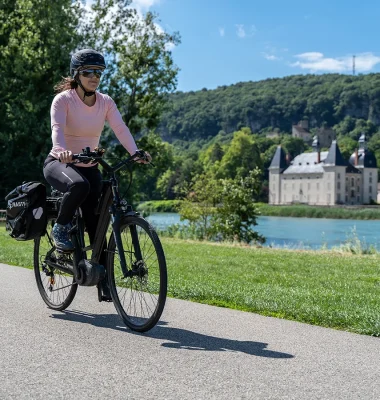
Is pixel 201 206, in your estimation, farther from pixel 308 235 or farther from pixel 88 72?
pixel 88 72

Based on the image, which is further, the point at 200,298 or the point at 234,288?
the point at 234,288

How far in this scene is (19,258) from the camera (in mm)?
9391

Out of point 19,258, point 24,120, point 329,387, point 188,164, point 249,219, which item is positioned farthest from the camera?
point 188,164

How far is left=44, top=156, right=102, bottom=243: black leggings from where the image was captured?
15.1 feet

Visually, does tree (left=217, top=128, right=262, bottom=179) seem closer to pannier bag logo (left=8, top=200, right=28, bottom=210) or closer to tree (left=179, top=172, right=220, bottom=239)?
tree (left=179, top=172, right=220, bottom=239)

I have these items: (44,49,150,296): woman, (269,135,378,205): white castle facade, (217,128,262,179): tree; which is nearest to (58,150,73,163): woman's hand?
(44,49,150,296): woman

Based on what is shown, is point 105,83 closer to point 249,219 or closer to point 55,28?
point 55,28

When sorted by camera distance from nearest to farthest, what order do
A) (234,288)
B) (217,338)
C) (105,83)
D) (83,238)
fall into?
(217,338) → (83,238) → (234,288) → (105,83)

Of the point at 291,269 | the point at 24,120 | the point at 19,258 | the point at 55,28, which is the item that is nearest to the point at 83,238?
the point at 19,258

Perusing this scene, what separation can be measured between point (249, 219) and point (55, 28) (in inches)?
526

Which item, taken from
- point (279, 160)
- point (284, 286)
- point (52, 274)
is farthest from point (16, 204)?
point (279, 160)

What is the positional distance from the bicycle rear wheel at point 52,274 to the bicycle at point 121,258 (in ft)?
0.04

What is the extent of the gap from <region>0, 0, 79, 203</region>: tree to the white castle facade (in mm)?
97290

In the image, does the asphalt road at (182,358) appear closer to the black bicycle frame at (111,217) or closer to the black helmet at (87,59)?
the black bicycle frame at (111,217)
